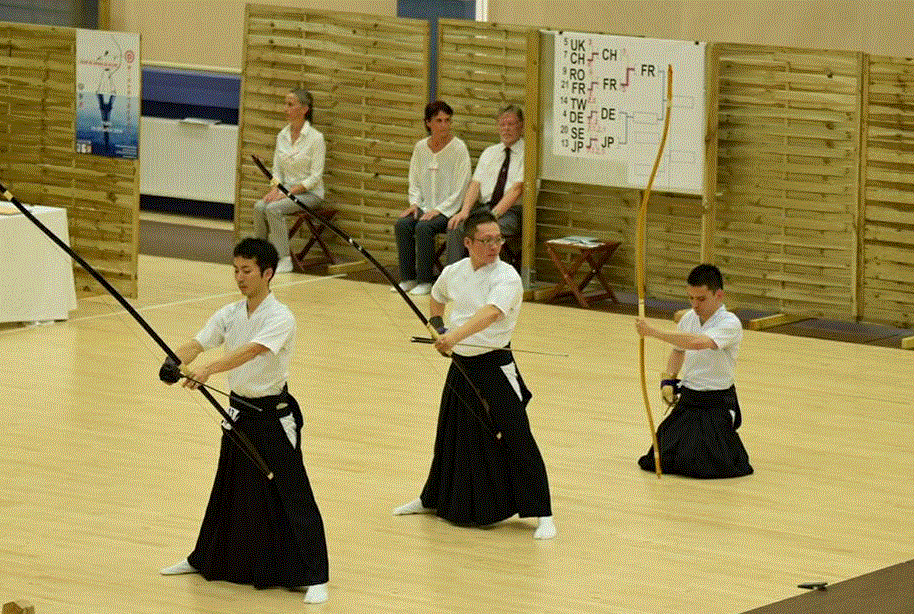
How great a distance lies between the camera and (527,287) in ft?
39.7

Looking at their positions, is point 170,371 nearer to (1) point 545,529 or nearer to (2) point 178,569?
(2) point 178,569

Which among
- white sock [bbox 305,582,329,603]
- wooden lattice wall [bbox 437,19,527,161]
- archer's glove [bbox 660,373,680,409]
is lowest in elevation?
white sock [bbox 305,582,329,603]

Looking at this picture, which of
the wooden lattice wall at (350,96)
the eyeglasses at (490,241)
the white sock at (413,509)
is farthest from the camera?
the wooden lattice wall at (350,96)

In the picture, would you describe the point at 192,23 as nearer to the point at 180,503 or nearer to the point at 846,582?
the point at 180,503

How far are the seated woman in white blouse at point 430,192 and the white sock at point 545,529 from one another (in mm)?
5339

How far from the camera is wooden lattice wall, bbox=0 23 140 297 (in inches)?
452

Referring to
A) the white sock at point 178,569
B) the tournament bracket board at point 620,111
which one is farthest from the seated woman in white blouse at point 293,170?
the white sock at point 178,569

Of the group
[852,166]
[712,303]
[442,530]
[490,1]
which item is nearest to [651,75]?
[852,166]

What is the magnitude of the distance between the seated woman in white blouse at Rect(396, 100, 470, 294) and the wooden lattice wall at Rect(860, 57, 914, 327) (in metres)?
2.82

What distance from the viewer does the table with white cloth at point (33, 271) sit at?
34.2 feet

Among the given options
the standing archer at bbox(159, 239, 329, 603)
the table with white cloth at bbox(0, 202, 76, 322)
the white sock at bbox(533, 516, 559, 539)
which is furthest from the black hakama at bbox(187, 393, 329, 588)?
the table with white cloth at bbox(0, 202, 76, 322)

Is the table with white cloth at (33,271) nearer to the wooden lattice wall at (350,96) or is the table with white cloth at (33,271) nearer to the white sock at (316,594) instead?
the wooden lattice wall at (350,96)

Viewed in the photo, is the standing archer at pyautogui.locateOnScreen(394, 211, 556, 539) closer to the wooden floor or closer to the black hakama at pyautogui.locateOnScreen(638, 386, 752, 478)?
the wooden floor

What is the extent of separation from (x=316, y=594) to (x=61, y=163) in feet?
20.9
